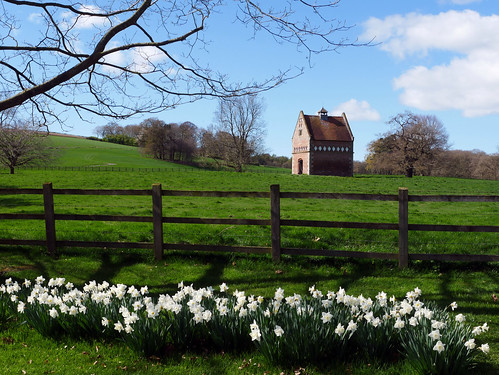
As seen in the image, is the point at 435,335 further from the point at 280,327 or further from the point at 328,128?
the point at 328,128

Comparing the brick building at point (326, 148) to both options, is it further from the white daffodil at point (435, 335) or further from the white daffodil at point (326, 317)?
the white daffodil at point (435, 335)

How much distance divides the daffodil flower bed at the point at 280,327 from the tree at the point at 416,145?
56813 millimetres

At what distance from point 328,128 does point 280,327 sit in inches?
2462

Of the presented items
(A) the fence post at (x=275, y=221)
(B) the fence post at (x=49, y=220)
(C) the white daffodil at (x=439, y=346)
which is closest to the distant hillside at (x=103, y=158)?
(B) the fence post at (x=49, y=220)

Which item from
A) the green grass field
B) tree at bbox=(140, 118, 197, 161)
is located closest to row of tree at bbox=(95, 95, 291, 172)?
tree at bbox=(140, 118, 197, 161)

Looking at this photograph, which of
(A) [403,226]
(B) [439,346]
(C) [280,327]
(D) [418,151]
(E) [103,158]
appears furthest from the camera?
(E) [103,158]

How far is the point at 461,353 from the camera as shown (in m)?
4.18

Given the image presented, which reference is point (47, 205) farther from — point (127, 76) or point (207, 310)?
point (207, 310)

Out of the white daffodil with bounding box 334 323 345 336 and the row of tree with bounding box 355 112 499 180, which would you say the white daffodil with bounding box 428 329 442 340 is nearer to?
the white daffodil with bounding box 334 323 345 336

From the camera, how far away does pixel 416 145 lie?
194ft

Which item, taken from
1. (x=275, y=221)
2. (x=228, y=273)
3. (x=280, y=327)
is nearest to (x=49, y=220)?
(x=228, y=273)

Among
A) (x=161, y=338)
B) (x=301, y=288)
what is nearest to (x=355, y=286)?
(x=301, y=288)

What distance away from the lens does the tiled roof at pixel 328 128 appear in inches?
2485

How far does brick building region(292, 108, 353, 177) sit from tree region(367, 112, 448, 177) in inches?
211
